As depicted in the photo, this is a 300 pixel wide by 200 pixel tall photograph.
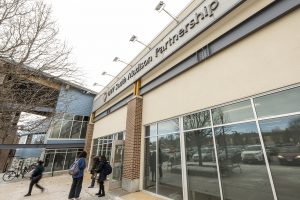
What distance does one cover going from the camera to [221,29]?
6352mm

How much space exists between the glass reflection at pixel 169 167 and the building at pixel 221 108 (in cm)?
4

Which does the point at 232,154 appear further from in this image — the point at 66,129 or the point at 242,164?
the point at 66,129

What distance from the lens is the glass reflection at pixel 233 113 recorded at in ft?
17.1

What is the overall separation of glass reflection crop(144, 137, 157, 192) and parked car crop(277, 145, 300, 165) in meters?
5.53

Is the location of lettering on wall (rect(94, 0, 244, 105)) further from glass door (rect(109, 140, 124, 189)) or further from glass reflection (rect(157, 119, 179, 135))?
glass door (rect(109, 140, 124, 189))

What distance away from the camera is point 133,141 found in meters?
9.53

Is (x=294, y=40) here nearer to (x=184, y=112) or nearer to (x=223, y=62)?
(x=223, y=62)

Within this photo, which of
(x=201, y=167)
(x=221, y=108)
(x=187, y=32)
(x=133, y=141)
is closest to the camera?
(x=221, y=108)

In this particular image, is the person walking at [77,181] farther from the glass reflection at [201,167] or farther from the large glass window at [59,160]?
the large glass window at [59,160]

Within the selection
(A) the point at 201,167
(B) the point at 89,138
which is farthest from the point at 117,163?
(B) the point at 89,138

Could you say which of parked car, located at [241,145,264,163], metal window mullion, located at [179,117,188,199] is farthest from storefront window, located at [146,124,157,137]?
parked car, located at [241,145,264,163]

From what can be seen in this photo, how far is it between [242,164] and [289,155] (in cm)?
121

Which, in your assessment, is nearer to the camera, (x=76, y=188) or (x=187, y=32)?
(x=76, y=188)

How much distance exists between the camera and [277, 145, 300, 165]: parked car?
4020 mm
